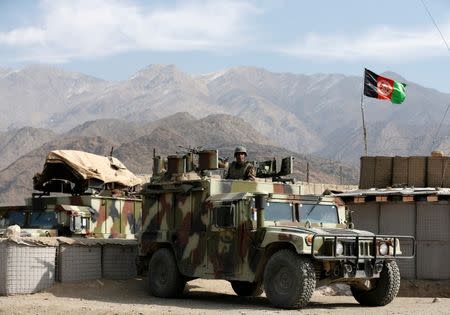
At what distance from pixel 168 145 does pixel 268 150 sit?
39.8 ft

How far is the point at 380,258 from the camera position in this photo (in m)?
13.7

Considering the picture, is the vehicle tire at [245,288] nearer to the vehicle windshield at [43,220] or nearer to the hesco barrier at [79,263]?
the hesco barrier at [79,263]

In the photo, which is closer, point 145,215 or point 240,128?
point 145,215

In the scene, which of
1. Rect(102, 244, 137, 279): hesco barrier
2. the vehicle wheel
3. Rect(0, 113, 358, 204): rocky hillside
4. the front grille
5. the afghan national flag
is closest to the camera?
the front grille

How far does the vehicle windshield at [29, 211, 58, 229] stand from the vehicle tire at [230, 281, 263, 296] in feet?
15.4

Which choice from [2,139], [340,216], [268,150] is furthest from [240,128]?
[340,216]

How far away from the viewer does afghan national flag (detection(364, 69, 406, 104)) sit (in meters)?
26.0

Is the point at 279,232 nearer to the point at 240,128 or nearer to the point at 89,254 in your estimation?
the point at 89,254

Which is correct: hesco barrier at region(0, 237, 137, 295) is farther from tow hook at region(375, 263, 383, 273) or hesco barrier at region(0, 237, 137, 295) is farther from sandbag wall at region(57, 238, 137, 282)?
tow hook at region(375, 263, 383, 273)

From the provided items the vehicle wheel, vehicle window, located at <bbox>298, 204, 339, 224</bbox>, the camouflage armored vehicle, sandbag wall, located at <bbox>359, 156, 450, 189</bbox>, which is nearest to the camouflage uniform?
vehicle window, located at <bbox>298, 204, 339, 224</bbox>

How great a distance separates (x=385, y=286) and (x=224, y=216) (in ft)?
9.42

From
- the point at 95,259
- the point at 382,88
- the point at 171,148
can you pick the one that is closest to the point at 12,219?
the point at 95,259

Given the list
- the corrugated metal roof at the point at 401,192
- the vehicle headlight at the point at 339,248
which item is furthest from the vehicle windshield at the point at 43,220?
the vehicle headlight at the point at 339,248

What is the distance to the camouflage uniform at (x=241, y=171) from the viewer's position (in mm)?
16109
